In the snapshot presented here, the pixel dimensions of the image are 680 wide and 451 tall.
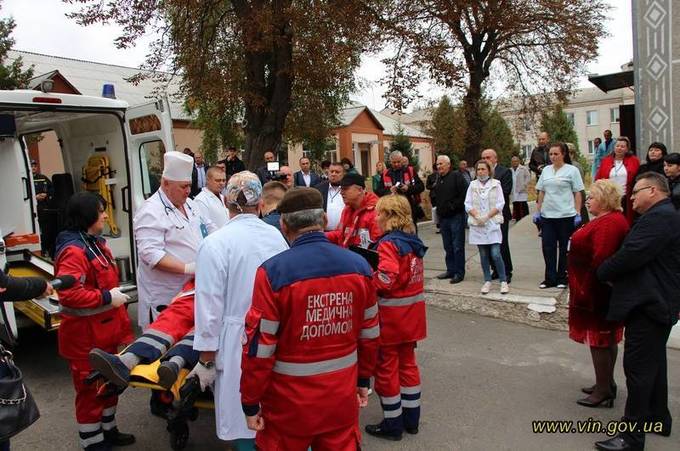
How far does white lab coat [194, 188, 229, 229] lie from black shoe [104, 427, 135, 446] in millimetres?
2091

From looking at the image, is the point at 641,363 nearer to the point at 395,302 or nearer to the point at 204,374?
the point at 395,302

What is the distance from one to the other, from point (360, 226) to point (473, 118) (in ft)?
46.0

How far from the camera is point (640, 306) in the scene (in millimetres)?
3533

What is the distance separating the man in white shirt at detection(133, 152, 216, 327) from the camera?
407 centimetres

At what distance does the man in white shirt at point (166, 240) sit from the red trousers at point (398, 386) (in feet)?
5.31

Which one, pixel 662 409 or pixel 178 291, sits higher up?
pixel 178 291

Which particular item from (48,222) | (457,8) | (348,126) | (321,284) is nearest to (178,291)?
(321,284)

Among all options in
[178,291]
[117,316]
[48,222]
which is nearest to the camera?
[117,316]

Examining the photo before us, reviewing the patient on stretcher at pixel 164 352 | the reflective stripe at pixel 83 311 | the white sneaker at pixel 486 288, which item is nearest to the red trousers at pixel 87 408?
the reflective stripe at pixel 83 311

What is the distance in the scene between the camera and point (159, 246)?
4094mm

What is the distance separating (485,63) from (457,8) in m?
5.43

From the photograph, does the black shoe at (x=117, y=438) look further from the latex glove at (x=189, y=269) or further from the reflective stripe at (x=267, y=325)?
the reflective stripe at (x=267, y=325)

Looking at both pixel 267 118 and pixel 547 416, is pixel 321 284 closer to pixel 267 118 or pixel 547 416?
pixel 547 416

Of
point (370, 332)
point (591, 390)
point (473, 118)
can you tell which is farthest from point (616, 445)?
point (473, 118)
